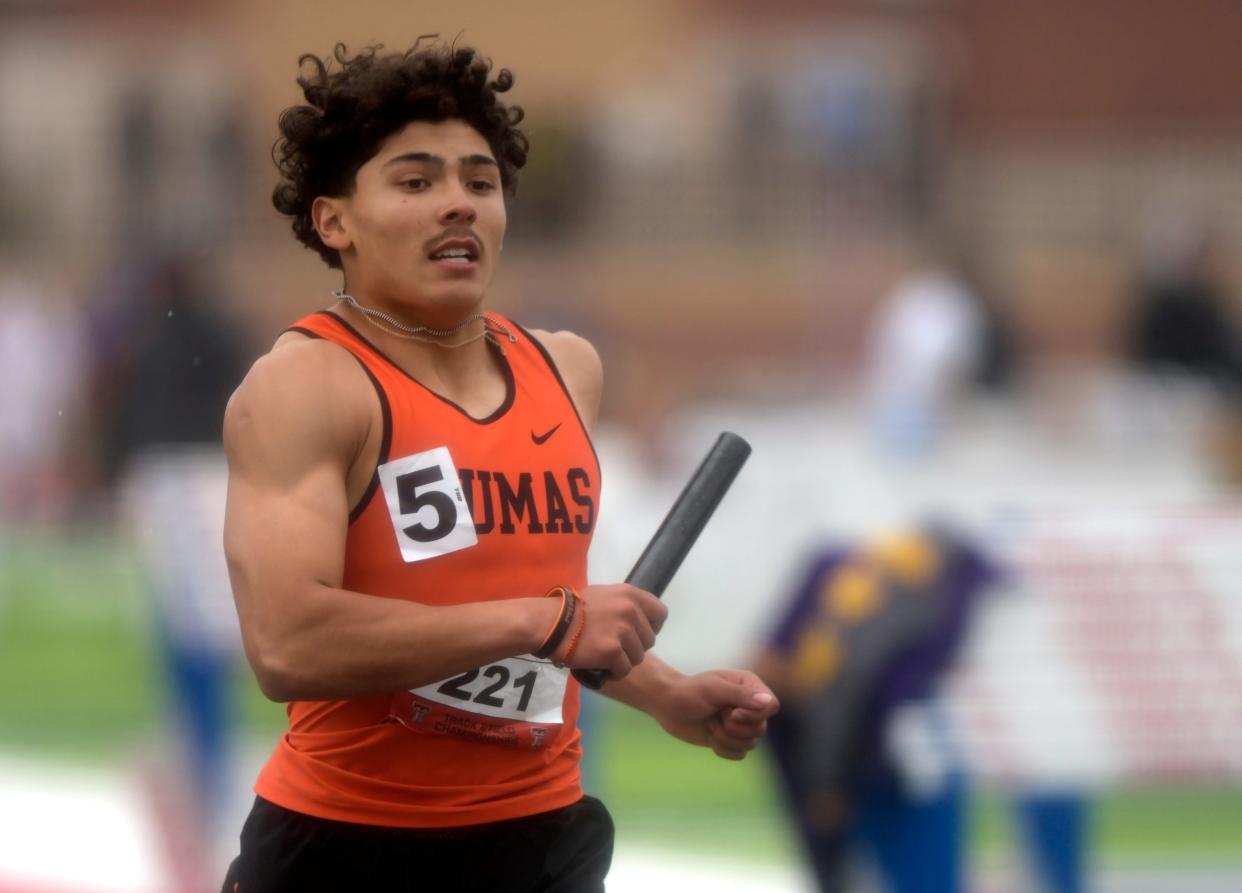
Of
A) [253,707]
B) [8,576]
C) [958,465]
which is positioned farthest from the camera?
[8,576]

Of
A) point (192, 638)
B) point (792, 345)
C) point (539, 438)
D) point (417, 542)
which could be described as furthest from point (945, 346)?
point (417, 542)

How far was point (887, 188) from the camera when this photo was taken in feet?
82.4

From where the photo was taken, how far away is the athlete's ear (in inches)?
140

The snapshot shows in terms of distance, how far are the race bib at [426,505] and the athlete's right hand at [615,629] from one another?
0.23 metres

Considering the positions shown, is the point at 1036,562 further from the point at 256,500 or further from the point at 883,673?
the point at 256,500

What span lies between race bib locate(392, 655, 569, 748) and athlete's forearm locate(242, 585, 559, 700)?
19cm

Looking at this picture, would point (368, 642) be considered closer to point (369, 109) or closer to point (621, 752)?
point (369, 109)

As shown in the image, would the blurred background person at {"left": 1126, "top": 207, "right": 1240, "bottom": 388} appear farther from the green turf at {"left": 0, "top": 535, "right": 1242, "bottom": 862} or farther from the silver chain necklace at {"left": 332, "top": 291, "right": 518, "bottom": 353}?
the silver chain necklace at {"left": 332, "top": 291, "right": 518, "bottom": 353}

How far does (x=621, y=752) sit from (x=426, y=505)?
6959 millimetres

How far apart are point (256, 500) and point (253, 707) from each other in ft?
26.3

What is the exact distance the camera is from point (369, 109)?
3471 millimetres

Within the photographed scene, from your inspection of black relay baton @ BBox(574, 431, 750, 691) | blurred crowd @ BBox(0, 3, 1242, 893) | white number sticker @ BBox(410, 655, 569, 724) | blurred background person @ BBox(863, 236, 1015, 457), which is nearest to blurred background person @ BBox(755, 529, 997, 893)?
blurred crowd @ BBox(0, 3, 1242, 893)

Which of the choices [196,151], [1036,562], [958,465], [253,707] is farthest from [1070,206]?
[1036,562]

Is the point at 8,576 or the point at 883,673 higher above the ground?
the point at 883,673
